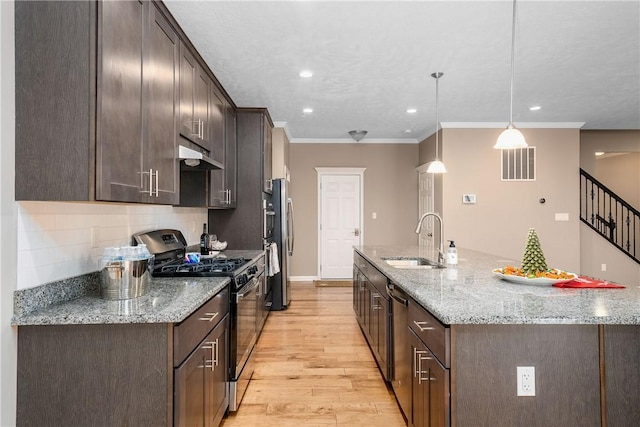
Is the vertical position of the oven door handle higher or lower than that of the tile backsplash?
lower

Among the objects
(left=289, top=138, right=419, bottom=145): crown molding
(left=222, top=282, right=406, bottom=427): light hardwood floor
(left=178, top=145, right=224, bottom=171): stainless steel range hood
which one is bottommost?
(left=222, top=282, right=406, bottom=427): light hardwood floor

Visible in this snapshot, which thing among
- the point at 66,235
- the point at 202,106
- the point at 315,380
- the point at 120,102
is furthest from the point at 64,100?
the point at 315,380

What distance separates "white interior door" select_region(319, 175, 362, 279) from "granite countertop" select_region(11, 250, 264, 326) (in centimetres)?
484

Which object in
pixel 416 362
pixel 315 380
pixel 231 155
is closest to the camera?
pixel 416 362

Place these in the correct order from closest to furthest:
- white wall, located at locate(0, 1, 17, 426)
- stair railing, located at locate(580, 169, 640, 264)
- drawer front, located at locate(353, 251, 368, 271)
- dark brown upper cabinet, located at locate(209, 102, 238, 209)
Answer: white wall, located at locate(0, 1, 17, 426)
dark brown upper cabinet, located at locate(209, 102, 238, 209)
drawer front, located at locate(353, 251, 368, 271)
stair railing, located at locate(580, 169, 640, 264)

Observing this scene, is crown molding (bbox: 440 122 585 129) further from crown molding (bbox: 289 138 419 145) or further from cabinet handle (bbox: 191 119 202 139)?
cabinet handle (bbox: 191 119 202 139)

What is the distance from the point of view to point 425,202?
6.35m

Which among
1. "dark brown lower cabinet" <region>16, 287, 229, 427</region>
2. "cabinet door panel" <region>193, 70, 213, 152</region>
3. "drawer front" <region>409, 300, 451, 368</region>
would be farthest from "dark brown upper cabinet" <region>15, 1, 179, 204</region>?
"drawer front" <region>409, 300, 451, 368</region>

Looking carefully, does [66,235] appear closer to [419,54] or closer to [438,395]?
[438,395]

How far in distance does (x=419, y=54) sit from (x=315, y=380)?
9.07 feet

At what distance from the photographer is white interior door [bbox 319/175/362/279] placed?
6.84 meters

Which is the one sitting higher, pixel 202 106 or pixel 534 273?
pixel 202 106

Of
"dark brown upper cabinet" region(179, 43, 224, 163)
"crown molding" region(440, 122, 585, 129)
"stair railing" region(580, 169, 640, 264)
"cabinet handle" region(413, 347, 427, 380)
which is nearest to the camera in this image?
"cabinet handle" region(413, 347, 427, 380)

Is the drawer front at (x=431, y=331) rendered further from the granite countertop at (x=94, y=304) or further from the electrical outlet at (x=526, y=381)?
the granite countertop at (x=94, y=304)
